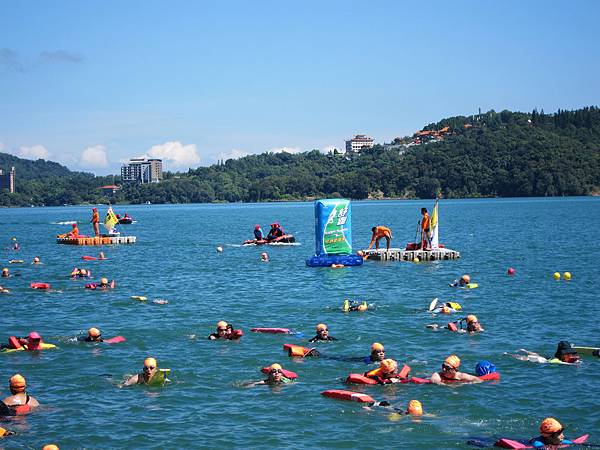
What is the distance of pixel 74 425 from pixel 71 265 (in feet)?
136

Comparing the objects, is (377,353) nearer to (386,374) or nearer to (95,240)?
(386,374)

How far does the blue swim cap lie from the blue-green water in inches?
25.9

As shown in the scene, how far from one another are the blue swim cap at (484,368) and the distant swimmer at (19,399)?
12.7m

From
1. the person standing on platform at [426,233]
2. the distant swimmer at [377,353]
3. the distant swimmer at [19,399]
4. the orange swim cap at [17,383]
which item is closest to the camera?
the distant swimmer at [19,399]

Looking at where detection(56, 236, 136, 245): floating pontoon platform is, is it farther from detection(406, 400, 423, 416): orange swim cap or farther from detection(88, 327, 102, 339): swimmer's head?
detection(406, 400, 423, 416): orange swim cap

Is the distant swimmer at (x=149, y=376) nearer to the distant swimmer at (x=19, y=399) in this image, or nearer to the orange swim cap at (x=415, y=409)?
the distant swimmer at (x=19, y=399)

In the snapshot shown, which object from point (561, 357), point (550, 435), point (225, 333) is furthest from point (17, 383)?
point (561, 357)

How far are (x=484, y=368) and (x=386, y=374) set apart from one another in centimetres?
312

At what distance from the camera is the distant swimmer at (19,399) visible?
20969 millimetres

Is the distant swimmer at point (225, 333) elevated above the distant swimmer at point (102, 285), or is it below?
below

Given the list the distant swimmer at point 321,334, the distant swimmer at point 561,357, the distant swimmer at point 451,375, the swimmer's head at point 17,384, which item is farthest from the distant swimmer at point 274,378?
the distant swimmer at point 561,357

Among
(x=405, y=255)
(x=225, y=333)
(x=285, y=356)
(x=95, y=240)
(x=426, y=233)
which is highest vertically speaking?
(x=426, y=233)

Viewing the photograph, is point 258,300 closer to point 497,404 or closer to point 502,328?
point 502,328

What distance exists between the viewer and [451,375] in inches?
914
